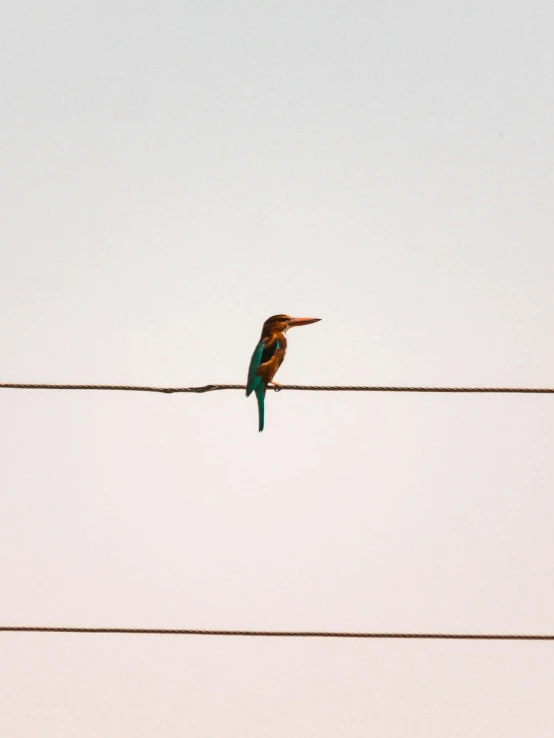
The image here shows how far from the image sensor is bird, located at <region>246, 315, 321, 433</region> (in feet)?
27.3

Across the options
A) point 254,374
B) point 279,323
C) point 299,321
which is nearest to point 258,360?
point 254,374

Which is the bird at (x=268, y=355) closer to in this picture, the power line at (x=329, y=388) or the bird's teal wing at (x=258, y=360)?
the bird's teal wing at (x=258, y=360)

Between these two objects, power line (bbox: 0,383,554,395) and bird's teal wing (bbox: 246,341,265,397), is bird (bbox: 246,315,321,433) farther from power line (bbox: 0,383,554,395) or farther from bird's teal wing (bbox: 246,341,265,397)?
power line (bbox: 0,383,554,395)

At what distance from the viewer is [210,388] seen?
619cm

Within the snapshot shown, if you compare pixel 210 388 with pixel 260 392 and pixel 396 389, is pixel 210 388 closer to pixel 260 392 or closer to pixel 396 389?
pixel 396 389

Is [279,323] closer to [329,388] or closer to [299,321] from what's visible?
[299,321]

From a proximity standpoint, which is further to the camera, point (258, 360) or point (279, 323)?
point (279, 323)

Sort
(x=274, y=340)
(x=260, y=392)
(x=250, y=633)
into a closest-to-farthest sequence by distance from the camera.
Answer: (x=250, y=633) < (x=260, y=392) < (x=274, y=340)

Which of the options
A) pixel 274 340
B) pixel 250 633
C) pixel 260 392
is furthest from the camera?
pixel 274 340

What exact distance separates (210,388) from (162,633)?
1.11 m

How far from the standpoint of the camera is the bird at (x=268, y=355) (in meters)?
8.32

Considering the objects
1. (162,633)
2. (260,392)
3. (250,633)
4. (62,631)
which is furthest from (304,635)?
(260,392)

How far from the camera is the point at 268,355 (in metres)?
8.61

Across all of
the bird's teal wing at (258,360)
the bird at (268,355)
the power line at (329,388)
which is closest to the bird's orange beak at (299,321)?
the bird at (268,355)
